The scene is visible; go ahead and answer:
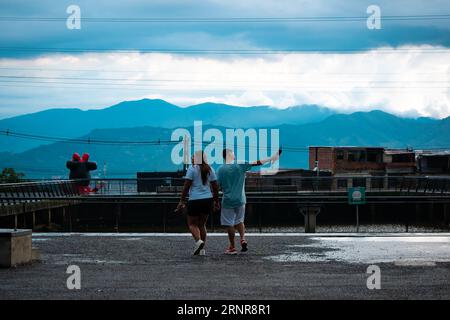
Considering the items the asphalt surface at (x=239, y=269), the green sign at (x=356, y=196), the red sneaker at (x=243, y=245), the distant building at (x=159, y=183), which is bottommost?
the distant building at (x=159, y=183)

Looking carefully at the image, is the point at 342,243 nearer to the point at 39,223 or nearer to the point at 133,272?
the point at 133,272

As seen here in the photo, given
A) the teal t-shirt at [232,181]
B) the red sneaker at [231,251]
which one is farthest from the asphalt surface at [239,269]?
the teal t-shirt at [232,181]

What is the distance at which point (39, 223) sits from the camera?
194 ft

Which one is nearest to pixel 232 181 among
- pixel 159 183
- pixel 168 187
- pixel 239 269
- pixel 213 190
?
pixel 213 190

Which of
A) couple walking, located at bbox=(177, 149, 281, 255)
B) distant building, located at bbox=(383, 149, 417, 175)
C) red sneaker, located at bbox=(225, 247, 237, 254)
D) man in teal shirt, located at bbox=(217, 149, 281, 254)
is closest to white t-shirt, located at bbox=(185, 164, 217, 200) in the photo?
couple walking, located at bbox=(177, 149, 281, 255)

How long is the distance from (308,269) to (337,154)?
106 meters

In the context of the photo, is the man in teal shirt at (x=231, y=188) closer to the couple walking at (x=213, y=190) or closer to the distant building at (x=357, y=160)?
the couple walking at (x=213, y=190)

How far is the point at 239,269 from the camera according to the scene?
12.8 m

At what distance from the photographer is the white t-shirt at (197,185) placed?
49.3ft

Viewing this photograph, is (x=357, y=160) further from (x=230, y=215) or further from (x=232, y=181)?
(x=232, y=181)

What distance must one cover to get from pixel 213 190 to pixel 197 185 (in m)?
0.36

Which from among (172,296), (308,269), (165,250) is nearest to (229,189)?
(165,250)

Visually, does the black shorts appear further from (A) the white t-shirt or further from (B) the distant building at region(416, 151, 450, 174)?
(B) the distant building at region(416, 151, 450, 174)
